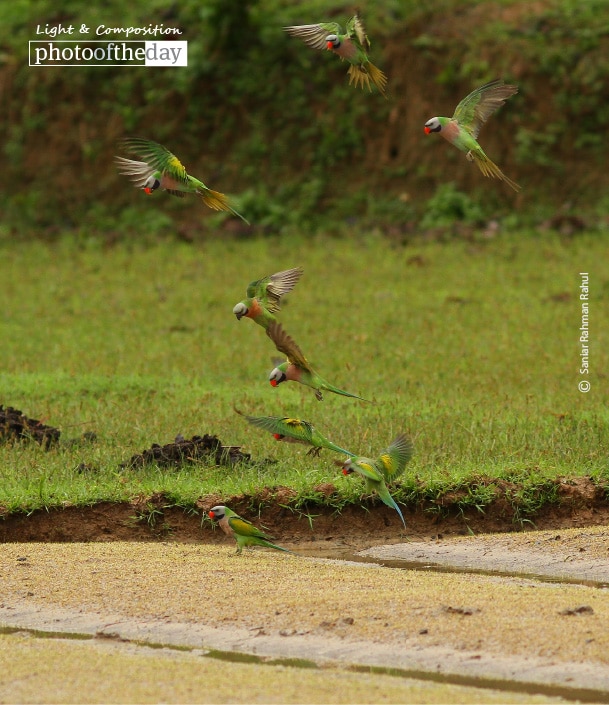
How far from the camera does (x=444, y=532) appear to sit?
Result: 693 cm

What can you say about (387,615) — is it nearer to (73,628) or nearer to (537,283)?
(73,628)

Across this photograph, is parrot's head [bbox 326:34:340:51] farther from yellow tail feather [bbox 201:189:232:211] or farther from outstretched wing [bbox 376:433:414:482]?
outstretched wing [bbox 376:433:414:482]

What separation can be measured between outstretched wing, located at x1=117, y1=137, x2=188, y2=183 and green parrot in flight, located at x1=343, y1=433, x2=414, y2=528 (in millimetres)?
1509

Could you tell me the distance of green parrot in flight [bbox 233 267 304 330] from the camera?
5500 millimetres

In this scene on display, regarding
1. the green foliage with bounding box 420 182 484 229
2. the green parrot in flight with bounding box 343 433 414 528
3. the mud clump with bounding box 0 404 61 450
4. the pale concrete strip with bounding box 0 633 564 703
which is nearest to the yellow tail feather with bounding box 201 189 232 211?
the green parrot in flight with bounding box 343 433 414 528

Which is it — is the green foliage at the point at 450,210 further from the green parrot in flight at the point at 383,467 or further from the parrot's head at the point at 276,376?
the parrot's head at the point at 276,376

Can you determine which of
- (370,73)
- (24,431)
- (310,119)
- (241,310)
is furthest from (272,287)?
(310,119)

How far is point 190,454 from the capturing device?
25.2 feet

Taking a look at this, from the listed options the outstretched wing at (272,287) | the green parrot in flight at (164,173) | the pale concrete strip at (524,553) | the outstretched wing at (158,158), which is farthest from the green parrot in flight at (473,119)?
the pale concrete strip at (524,553)

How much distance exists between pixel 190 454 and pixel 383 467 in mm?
1893

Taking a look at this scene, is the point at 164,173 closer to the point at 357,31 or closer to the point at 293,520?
the point at 357,31

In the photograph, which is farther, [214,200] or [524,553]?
[524,553]

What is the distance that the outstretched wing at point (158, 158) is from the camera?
555 cm

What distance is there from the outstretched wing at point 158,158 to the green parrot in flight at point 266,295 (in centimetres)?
56
